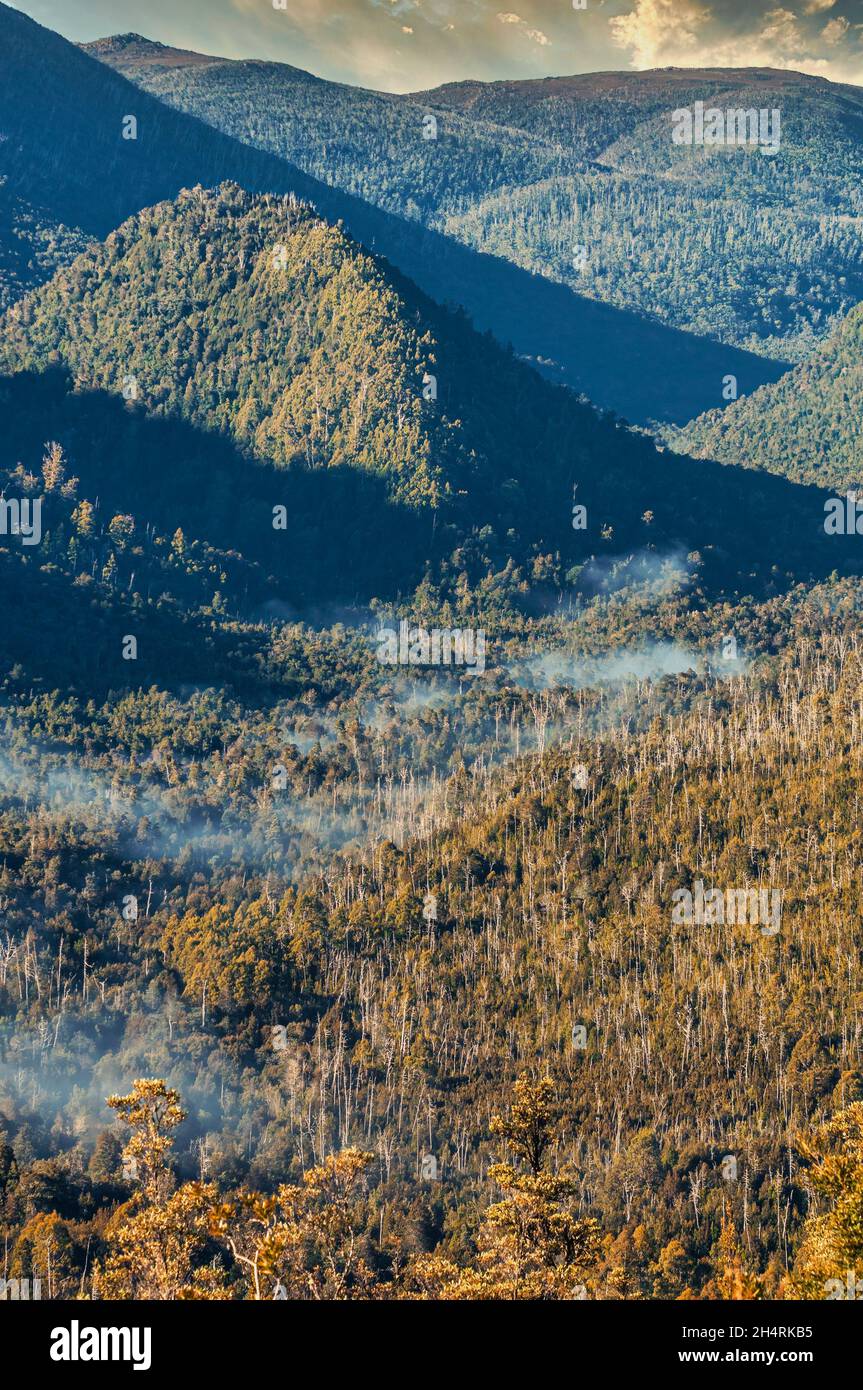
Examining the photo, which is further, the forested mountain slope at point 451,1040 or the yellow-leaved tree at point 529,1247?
the forested mountain slope at point 451,1040

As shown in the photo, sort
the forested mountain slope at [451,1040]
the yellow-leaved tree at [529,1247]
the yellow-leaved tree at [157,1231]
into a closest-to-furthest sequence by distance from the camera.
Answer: the yellow-leaved tree at [157,1231], the yellow-leaved tree at [529,1247], the forested mountain slope at [451,1040]

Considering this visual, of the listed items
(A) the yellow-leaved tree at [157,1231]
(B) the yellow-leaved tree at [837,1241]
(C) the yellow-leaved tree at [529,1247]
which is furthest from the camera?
(C) the yellow-leaved tree at [529,1247]

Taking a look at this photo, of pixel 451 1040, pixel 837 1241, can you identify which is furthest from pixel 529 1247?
pixel 451 1040

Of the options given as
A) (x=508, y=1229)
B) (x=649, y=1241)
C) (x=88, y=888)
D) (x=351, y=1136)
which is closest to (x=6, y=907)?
(x=88, y=888)

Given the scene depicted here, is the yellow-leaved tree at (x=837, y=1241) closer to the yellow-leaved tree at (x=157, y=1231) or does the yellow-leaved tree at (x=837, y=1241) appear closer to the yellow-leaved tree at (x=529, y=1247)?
the yellow-leaved tree at (x=529, y=1247)

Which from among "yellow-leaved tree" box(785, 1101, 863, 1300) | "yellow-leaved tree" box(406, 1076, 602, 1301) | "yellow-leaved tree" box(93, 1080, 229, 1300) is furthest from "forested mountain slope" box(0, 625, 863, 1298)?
"yellow-leaved tree" box(93, 1080, 229, 1300)

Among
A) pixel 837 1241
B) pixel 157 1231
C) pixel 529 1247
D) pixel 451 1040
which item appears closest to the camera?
pixel 157 1231

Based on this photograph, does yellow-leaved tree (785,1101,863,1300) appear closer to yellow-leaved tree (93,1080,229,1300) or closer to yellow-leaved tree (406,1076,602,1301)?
yellow-leaved tree (406,1076,602,1301)

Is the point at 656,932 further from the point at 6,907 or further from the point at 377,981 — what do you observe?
the point at 6,907

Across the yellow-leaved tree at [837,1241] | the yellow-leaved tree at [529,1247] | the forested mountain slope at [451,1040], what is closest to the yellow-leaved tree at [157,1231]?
the yellow-leaved tree at [529,1247]

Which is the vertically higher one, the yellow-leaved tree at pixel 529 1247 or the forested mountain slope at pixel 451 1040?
the yellow-leaved tree at pixel 529 1247

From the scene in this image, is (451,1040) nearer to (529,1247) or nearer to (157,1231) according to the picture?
(529,1247)
